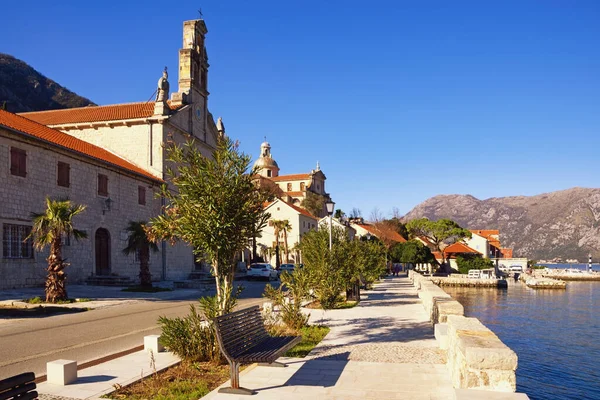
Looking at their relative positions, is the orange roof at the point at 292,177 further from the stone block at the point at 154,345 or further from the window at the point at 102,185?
the stone block at the point at 154,345

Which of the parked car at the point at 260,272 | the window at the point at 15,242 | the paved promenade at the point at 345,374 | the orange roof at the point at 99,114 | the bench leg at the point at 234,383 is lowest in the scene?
the parked car at the point at 260,272

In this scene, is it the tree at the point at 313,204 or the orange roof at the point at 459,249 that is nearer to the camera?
the orange roof at the point at 459,249

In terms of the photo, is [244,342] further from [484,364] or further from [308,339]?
[308,339]

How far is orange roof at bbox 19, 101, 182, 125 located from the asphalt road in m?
23.5

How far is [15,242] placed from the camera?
22.9m

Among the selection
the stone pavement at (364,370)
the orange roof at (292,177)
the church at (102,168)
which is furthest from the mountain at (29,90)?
the stone pavement at (364,370)

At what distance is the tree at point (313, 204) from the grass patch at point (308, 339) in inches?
3354

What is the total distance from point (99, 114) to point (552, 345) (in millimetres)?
35400

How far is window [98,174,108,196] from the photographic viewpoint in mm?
30031

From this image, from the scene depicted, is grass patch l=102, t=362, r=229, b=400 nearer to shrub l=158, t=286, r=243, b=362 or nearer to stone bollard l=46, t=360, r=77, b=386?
shrub l=158, t=286, r=243, b=362

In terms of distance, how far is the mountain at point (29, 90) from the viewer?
111m

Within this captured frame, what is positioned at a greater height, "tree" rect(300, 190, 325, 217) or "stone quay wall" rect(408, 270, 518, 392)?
"tree" rect(300, 190, 325, 217)

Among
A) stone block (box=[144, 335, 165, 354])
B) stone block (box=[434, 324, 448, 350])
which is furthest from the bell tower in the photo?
stone block (box=[434, 324, 448, 350])

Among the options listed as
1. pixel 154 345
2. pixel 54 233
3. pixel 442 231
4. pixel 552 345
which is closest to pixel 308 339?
pixel 154 345
